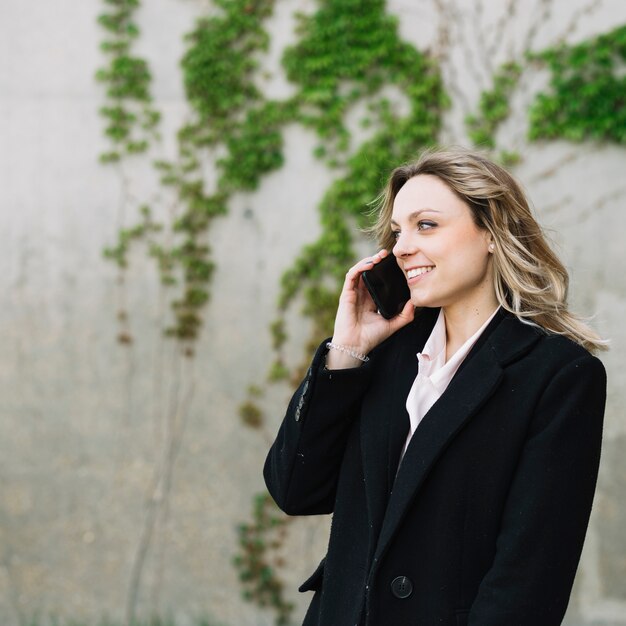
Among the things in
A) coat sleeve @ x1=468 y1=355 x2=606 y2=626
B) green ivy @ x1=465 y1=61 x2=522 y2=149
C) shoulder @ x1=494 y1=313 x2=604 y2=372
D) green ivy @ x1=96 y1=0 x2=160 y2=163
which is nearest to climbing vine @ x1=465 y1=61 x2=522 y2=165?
green ivy @ x1=465 y1=61 x2=522 y2=149

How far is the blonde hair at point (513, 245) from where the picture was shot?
1.96 m

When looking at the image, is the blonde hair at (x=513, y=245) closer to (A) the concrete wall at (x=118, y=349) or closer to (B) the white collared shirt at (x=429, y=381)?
(B) the white collared shirt at (x=429, y=381)

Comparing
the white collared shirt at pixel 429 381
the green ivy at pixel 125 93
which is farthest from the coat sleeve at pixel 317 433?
the green ivy at pixel 125 93

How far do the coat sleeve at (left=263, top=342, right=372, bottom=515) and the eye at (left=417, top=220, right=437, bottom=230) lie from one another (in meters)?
0.36

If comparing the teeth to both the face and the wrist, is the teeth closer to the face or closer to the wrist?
the face

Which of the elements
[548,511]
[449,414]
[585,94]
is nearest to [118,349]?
[585,94]

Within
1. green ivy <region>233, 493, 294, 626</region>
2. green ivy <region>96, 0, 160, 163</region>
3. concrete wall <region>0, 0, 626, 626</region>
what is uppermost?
green ivy <region>96, 0, 160, 163</region>

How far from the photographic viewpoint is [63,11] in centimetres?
453

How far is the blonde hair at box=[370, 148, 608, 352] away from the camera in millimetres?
1956

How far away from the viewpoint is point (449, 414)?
182cm

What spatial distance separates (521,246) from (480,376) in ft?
1.18

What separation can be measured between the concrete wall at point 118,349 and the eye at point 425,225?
243cm

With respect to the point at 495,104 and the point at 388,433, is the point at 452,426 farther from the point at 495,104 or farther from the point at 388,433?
the point at 495,104

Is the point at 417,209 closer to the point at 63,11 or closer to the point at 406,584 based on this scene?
the point at 406,584
